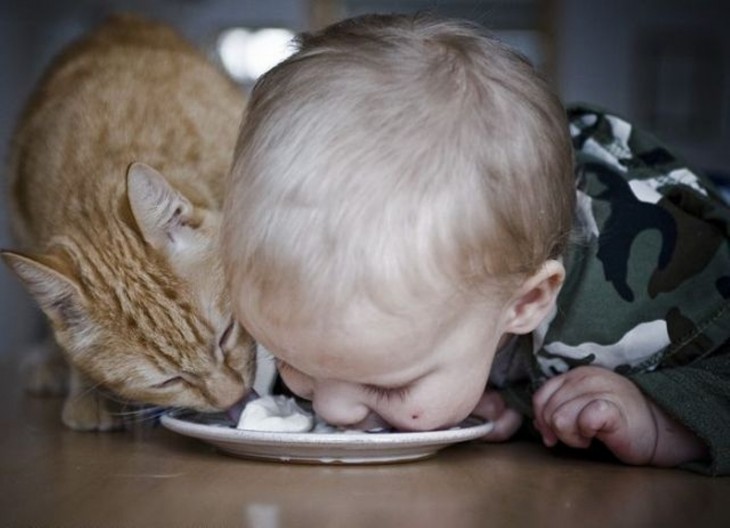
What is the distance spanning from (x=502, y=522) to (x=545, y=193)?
40cm

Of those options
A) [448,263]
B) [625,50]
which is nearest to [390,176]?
[448,263]

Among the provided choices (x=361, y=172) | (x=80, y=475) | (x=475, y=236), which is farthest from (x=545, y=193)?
(x=80, y=475)

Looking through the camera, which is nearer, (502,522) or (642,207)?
(502,522)

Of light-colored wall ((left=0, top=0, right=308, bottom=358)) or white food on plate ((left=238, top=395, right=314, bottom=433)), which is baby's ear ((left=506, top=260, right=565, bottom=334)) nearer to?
white food on plate ((left=238, top=395, right=314, bottom=433))

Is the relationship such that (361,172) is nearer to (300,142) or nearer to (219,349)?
(300,142)

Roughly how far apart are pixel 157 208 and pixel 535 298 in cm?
54

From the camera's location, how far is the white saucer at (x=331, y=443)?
126 cm

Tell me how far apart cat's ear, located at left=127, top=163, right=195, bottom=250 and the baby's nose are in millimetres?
368

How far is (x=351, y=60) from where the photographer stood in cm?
129

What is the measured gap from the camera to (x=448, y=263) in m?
1.20

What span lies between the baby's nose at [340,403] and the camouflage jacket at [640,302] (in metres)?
0.31

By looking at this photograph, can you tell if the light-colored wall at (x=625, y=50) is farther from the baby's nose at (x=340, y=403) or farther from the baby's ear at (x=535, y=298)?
the baby's nose at (x=340, y=403)

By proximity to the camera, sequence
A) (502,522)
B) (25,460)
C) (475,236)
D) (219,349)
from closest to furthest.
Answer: (502,522) < (475,236) < (25,460) < (219,349)

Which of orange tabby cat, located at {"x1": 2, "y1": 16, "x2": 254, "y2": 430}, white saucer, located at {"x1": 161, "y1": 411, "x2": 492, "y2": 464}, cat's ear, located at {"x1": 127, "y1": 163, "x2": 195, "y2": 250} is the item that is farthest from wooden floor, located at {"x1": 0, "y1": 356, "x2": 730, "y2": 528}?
cat's ear, located at {"x1": 127, "y1": 163, "x2": 195, "y2": 250}
